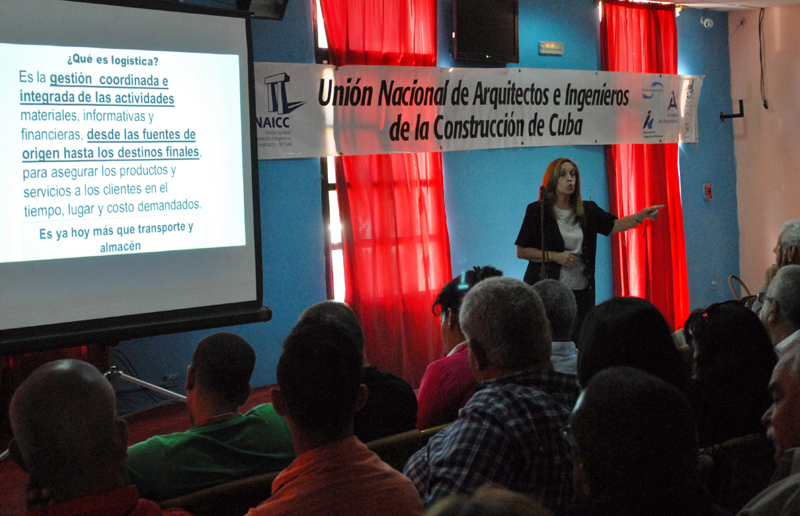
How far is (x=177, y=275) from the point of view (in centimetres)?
306

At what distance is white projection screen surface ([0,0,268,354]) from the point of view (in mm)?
2676

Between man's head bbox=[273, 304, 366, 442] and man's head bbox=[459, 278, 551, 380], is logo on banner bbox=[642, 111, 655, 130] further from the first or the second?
man's head bbox=[273, 304, 366, 442]

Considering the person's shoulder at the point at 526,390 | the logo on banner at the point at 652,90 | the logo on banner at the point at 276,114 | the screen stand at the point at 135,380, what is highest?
the logo on banner at the point at 652,90

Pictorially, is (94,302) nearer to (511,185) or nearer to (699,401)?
(699,401)

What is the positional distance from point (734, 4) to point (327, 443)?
6.20 m

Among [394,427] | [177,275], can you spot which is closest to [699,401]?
[394,427]

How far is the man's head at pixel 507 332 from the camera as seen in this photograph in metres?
1.54

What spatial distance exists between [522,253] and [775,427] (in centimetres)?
268

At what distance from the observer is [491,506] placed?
1.97 feet

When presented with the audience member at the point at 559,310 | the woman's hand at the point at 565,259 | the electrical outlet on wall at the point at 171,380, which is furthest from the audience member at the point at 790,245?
the electrical outlet on wall at the point at 171,380

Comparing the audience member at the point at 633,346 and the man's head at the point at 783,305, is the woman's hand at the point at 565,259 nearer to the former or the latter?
the man's head at the point at 783,305

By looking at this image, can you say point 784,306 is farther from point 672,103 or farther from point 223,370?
point 672,103

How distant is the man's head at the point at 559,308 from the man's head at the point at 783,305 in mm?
631

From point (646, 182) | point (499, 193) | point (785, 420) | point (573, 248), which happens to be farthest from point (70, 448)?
point (646, 182)
